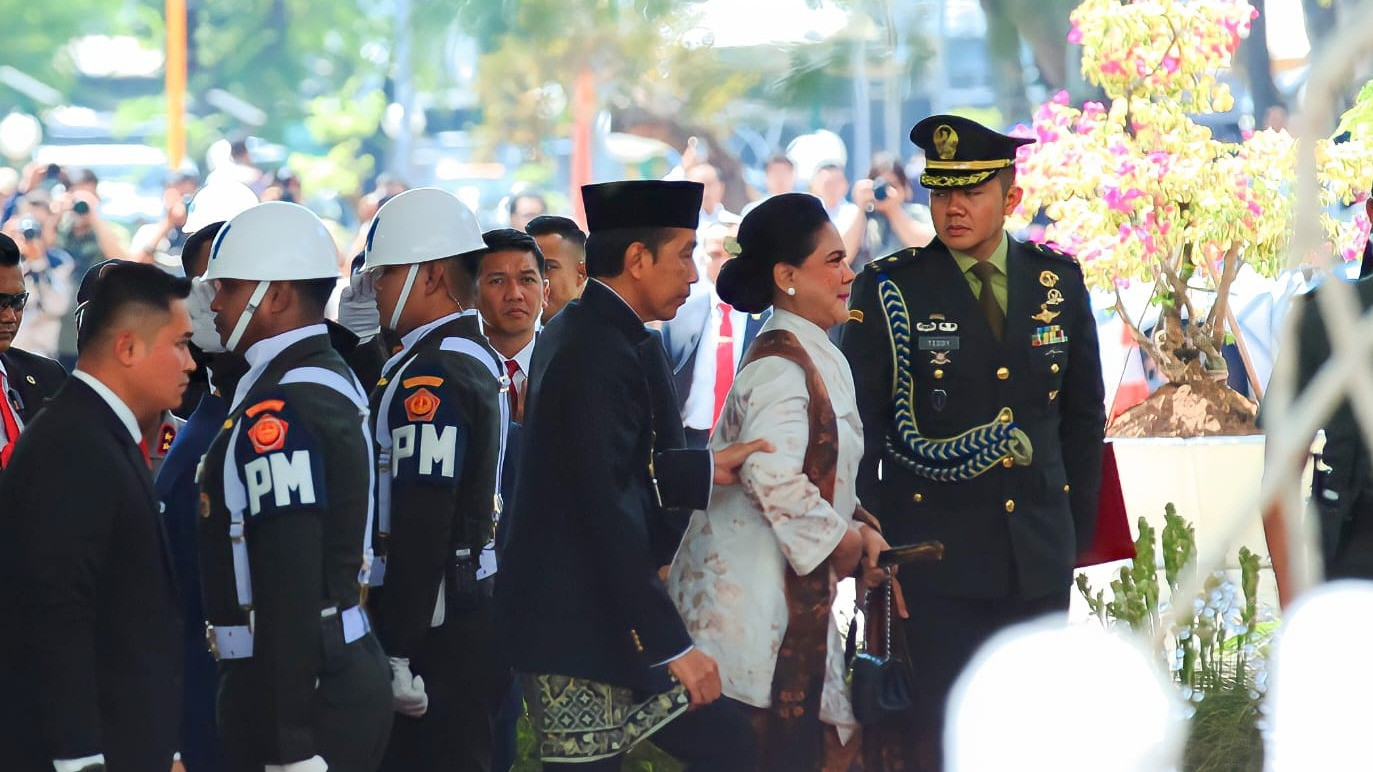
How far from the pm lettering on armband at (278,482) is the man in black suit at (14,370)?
1725 mm

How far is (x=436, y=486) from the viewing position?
13.1ft

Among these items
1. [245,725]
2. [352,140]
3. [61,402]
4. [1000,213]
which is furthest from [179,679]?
[352,140]

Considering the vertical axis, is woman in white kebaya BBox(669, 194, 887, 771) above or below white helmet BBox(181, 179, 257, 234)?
below

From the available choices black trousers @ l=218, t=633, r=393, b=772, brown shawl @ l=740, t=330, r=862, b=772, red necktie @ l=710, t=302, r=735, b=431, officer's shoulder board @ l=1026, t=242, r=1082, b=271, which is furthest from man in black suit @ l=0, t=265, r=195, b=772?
red necktie @ l=710, t=302, r=735, b=431

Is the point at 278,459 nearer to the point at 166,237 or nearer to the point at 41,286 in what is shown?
the point at 41,286

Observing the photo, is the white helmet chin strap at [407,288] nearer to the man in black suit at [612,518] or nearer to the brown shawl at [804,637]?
the man in black suit at [612,518]

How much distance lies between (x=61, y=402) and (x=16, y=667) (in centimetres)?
49

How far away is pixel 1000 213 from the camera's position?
15.0 feet

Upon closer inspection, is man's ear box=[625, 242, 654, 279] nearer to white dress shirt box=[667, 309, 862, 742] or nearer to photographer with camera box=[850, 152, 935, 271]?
white dress shirt box=[667, 309, 862, 742]

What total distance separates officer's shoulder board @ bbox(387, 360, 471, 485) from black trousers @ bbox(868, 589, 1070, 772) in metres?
1.22

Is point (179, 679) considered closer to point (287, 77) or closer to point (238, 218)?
point (238, 218)

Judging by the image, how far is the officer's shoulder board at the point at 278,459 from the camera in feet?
10.9

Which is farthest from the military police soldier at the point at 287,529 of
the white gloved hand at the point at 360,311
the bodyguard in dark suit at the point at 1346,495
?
the bodyguard in dark suit at the point at 1346,495

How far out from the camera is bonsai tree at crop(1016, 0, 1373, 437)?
8695 mm
